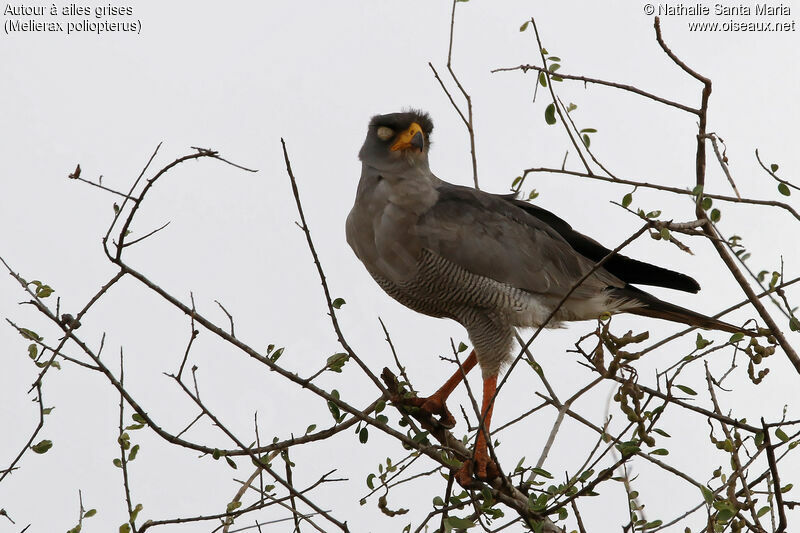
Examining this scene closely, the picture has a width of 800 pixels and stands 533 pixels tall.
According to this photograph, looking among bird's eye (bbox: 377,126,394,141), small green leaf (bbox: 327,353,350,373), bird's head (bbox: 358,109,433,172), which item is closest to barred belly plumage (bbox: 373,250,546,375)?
bird's head (bbox: 358,109,433,172)

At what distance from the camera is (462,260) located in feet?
16.9

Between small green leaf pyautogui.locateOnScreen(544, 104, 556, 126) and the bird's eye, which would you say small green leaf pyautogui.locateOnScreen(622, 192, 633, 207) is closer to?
small green leaf pyautogui.locateOnScreen(544, 104, 556, 126)

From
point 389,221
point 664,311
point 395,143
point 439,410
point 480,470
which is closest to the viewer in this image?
point 480,470

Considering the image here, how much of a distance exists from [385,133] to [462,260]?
90cm

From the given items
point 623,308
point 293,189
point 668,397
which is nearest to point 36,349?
point 293,189

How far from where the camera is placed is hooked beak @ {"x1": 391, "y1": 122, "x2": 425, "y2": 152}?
17.0ft

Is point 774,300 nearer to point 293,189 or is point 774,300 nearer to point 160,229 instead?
point 293,189

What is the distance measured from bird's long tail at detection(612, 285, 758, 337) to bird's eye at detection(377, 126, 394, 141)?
1710 mm

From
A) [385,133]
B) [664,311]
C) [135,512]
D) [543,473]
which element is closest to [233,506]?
[135,512]

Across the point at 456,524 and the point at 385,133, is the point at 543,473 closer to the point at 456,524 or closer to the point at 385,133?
the point at 456,524

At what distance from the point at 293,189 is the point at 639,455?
161 centimetres

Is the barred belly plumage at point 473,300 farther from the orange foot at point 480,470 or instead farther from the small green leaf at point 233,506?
the small green leaf at point 233,506

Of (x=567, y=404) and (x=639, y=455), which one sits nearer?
(x=639, y=455)

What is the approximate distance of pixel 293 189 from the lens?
3084mm
